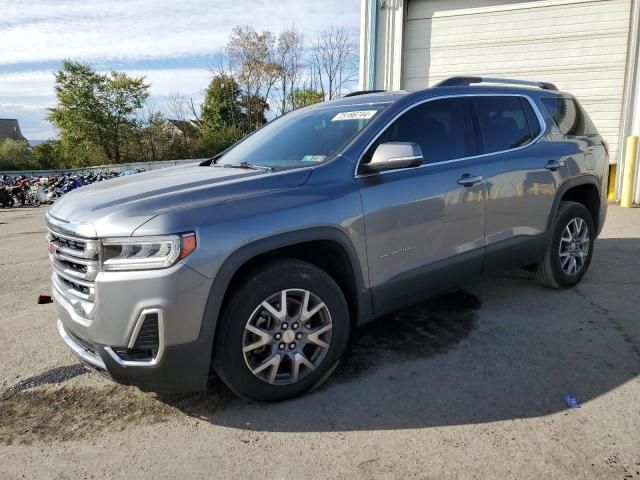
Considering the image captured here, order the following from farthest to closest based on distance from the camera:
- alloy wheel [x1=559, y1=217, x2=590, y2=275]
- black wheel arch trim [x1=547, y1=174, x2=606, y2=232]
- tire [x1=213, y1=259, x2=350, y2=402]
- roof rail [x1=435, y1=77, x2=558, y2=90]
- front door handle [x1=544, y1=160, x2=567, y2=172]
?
alloy wheel [x1=559, y1=217, x2=590, y2=275] → black wheel arch trim [x1=547, y1=174, x2=606, y2=232] → front door handle [x1=544, y1=160, x2=567, y2=172] → roof rail [x1=435, y1=77, x2=558, y2=90] → tire [x1=213, y1=259, x2=350, y2=402]

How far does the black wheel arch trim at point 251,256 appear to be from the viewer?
8.25 ft

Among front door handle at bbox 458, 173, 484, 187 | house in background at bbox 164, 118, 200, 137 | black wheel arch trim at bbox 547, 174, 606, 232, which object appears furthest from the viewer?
house in background at bbox 164, 118, 200, 137

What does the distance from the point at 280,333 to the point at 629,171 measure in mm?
9869

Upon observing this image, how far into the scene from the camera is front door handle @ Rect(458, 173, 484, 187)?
3562 mm

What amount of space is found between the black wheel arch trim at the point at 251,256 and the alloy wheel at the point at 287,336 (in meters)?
0.22

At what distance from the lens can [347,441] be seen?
2.56 m

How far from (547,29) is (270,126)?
28.7ft

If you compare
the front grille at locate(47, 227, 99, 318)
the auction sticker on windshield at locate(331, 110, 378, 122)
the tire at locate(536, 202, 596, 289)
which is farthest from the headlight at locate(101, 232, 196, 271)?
the tire at locate(536, 202, 596, 289)

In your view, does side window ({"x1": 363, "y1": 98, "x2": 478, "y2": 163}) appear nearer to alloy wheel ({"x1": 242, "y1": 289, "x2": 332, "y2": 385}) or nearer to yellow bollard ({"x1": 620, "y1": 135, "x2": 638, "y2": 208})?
alloy wheel ({"x1": 242, "y1": 289, "x2": 332, "y2": 385})

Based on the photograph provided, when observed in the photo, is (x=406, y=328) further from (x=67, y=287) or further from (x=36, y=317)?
(x=36, y=317)

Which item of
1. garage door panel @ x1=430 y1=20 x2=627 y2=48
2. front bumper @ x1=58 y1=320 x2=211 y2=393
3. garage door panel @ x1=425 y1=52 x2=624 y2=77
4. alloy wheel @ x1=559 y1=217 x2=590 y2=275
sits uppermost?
garage door panel @ x1=430 y1=20 x2=627 y2=48

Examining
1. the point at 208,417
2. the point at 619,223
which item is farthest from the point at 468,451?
the point at 619,223

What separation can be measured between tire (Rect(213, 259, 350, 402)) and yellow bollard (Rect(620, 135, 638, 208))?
9.35m

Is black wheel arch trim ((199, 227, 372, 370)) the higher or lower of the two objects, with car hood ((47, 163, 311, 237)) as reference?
lower
